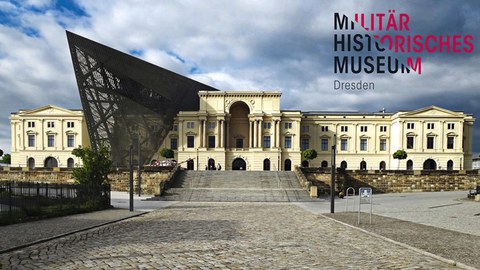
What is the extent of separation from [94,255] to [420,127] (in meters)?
69.7

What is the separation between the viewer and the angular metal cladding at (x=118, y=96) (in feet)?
129

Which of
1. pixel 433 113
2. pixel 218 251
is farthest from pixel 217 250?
pixel 433 113

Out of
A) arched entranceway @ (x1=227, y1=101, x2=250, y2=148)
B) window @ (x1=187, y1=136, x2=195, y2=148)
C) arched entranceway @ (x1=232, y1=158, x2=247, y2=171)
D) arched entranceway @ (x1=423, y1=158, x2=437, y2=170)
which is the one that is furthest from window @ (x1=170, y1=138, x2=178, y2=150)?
arched entranceway @ (x1=423, y1=158, x2=437, y2=170)

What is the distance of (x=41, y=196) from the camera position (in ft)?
60.6

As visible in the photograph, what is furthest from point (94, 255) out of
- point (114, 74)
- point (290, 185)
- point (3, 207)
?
point (114, 74)

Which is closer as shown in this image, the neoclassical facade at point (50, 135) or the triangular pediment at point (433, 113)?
the triangular pediment at point (433, 113)

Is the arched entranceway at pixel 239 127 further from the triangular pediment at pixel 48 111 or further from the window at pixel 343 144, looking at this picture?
the triangular pediment at pixel 48 111

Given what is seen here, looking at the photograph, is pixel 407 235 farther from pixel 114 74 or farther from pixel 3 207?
pixel 114 74

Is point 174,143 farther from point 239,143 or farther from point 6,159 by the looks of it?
point 6,159

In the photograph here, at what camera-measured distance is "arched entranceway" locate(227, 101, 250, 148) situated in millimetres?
69688

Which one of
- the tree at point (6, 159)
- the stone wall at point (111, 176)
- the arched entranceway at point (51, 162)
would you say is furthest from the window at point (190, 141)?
the tree at point (6, 159)

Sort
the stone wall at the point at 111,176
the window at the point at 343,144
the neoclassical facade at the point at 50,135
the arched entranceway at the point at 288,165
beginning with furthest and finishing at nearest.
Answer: the neoclassical facade at the point at 50,135
the window at the point at 343,144
the arched entranceway at the point at 288,165
the stone wall at the point at 111,176

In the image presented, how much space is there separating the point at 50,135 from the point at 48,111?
519cm

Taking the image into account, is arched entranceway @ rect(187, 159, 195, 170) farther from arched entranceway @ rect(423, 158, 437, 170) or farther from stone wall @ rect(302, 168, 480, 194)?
arched entranceway @ rect(423, 158, 437, 170)
